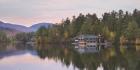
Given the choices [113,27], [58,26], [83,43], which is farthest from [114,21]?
[58,26]

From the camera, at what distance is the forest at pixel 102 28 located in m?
99.4

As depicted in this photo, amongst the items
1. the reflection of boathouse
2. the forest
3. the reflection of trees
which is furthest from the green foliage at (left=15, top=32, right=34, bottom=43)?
the reflection of trees

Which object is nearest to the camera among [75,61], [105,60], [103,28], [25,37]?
[105,60]

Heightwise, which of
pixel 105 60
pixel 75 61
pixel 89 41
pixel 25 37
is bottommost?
pixel 75 61

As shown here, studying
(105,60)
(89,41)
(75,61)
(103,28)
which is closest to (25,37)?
(89,41)

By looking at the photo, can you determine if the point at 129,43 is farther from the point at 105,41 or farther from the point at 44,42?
the point at 44,42

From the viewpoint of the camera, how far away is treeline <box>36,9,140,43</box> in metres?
99.4

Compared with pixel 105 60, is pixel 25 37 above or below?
above

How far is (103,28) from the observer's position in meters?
106

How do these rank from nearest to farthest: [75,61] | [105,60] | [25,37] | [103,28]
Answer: [105,60], [75,61], [103,28], [25,37]

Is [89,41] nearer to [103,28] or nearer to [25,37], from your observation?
[103,28]

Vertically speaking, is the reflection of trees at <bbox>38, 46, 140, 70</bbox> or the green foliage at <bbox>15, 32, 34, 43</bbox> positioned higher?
the green foliage at <bbox>15, 32, 34, 43</bbox>

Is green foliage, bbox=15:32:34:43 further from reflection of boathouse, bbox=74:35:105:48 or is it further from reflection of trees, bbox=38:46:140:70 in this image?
reflection of trees, bbox=38:46:140:70

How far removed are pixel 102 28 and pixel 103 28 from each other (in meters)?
1.14
